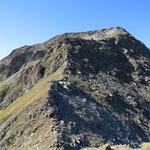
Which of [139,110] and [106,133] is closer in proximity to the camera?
[106,133]

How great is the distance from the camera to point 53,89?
227 feet

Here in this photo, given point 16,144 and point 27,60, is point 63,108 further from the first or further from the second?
point 27,60

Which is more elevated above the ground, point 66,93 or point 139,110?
point 139,110

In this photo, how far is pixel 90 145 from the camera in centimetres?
5519

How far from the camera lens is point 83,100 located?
69.5m

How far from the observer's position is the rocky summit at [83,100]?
191ft

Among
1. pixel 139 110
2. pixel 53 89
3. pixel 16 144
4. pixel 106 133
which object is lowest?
pixel 16 144

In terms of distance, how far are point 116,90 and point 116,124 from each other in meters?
15.2

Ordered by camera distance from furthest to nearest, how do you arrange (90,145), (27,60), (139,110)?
1. (27,60)
2. (139,110)
3. (90,145)

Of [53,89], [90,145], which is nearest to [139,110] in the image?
[53,89]

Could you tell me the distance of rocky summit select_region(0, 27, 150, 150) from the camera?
191 ft

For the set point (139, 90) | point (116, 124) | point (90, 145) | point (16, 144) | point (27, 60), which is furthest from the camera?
point (27, 60)

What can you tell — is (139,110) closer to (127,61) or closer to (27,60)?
(127,61)

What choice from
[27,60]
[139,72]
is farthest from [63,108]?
[27,60]
